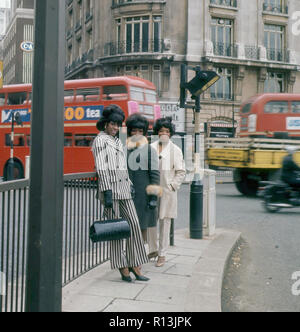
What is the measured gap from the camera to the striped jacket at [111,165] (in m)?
3.93

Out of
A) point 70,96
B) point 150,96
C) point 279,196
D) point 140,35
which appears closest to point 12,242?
point 279,196

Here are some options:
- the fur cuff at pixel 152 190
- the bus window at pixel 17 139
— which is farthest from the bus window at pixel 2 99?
the fur cuff at pixel 152 190

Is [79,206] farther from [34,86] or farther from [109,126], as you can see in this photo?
[34,86]

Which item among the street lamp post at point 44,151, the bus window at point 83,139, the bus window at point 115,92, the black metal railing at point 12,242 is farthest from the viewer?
the bus window at point 83,139

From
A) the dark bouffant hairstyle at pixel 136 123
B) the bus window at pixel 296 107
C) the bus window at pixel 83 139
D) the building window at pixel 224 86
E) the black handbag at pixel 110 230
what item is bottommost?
the black handbag at pixel 110 230

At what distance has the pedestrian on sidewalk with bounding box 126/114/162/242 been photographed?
443cm

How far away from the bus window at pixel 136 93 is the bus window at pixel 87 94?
1.23 metres

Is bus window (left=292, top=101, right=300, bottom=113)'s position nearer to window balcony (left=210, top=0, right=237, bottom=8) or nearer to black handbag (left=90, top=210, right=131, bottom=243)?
window balcony (left=210, top=0, right=237, bottom=8)

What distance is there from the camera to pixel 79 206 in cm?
429

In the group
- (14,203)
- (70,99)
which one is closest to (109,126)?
(14,203)

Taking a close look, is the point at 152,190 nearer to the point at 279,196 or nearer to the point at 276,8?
the point at 279,196

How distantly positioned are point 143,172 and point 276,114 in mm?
14071

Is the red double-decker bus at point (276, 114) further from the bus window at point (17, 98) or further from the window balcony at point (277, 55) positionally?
the window balcony at point (277, 55)

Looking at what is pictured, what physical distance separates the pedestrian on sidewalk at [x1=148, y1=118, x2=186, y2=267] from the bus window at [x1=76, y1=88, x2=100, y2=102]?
34.4 feet
